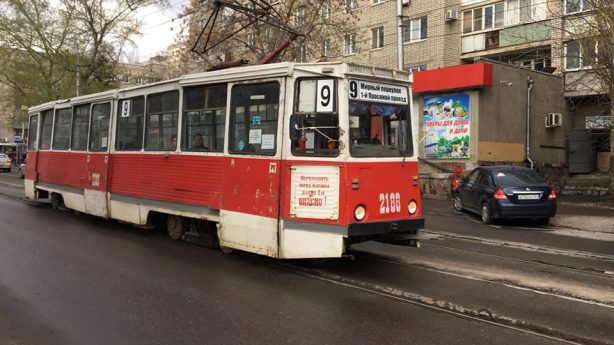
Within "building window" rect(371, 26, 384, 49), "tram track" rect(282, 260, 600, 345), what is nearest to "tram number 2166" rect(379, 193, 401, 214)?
"tram track" rect(282, 260, 600, 345)

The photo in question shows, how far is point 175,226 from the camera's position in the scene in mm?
10430

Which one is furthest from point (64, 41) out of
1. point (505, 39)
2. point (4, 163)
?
point (505, 39)

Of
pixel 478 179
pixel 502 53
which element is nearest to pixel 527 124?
pixel 502 53

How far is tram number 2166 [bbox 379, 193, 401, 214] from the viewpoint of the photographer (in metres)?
7.57

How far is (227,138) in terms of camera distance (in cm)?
855

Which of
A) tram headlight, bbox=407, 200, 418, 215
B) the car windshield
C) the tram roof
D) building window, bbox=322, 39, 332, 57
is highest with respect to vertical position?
building window, bbox=322, 39, 332, 57

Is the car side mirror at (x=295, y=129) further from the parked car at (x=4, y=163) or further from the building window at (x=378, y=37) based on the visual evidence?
the parked car at (x=4, y=163)

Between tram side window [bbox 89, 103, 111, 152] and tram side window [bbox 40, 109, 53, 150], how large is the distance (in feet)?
11.1

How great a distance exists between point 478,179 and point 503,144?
9386 mm

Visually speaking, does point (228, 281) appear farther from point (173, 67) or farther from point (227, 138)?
point (173, 67)

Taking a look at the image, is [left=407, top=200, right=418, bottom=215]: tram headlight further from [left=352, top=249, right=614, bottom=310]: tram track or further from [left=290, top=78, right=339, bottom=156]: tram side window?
[left=290, top=78, right=339, bottom=156]: tram side window

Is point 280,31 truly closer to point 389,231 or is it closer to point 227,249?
point 227,249

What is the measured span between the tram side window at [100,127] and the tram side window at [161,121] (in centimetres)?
210

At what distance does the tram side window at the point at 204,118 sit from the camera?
8727 millimetres
